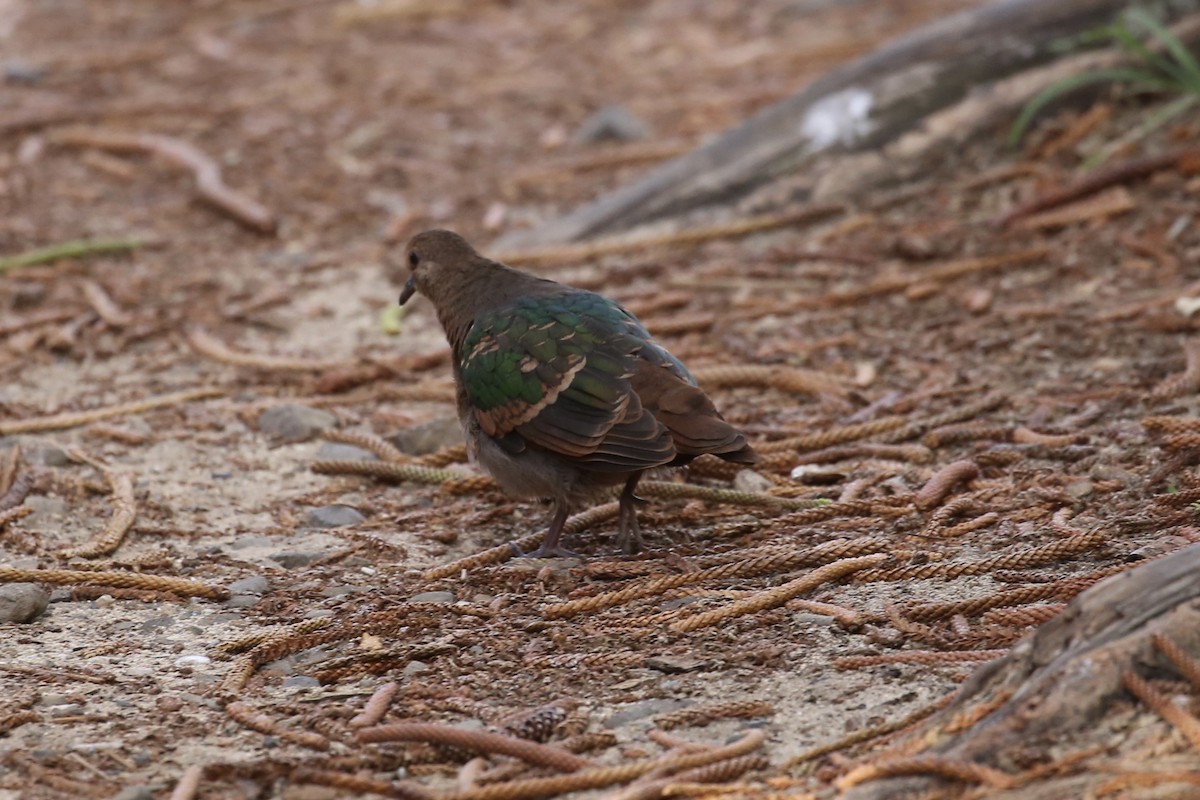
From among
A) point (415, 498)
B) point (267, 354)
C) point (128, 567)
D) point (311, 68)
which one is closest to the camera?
point (128, 567)

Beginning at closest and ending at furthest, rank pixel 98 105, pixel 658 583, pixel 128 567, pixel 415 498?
pixel 658 583 < pixel 128 567 < pixel 415 498 < pixel 98 105

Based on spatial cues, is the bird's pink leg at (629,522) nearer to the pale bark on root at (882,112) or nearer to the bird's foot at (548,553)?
the bird's foot at (548,553)

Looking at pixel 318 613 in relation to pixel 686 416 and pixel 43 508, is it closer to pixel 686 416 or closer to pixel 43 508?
pixel 686 416

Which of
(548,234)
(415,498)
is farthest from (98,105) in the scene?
(415,498)

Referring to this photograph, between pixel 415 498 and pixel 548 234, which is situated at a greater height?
pixel 548 234

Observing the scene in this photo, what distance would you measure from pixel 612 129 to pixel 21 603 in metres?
6.97

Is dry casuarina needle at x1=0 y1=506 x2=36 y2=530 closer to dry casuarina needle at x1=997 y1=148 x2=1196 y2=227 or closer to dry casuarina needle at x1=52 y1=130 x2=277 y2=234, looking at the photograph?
dry casuarina needle at x1=52 y1=130 x2=277 y2=234

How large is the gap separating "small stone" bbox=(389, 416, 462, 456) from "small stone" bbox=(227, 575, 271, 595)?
151 centimetres

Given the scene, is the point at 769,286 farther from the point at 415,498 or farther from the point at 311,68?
the point at 311,68

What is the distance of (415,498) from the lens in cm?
612

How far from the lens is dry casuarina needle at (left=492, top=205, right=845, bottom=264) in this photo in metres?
8.88

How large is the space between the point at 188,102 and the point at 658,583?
26.3 ft

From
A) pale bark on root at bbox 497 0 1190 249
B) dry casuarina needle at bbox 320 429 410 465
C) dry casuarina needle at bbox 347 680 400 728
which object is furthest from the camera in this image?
pale bark on root at bbox 497 0 1190 249

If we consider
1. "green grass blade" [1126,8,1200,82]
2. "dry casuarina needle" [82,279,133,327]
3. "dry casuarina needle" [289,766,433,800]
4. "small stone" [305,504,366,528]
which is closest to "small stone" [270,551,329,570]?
"small stone" [305,504,366,528]
